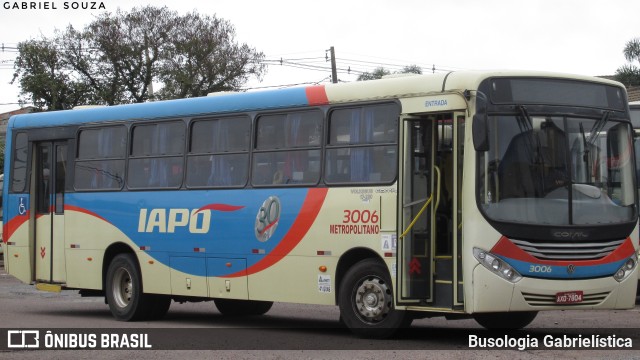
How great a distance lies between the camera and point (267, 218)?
1590 centimetres

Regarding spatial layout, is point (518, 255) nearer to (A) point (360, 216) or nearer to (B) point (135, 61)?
(A) point (360, 216)

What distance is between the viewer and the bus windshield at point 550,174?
1316cm

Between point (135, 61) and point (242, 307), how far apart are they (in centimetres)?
5136

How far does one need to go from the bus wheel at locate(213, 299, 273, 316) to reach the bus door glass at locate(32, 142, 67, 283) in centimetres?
273

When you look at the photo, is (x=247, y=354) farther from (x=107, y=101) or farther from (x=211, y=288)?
(x=107, y=101)

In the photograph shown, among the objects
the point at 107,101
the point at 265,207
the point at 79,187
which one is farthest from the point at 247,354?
the point at 107,101

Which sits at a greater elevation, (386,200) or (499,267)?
(386,200)

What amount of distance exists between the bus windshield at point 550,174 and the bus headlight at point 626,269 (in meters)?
0.48

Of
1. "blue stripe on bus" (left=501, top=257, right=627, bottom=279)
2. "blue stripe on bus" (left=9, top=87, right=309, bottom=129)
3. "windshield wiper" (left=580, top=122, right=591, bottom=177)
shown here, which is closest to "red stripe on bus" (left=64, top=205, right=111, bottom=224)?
"blue stripe on bus" (left=9, top=87, right=309, bottom=129)

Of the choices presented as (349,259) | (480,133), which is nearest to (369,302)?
(349,259)

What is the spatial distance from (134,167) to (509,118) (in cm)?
709

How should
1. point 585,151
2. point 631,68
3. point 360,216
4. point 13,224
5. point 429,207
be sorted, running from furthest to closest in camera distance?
point 631,68 < point 13,224 < point 360,216 < point 429,207 < point 585,151

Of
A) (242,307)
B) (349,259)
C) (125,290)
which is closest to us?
(349,259)

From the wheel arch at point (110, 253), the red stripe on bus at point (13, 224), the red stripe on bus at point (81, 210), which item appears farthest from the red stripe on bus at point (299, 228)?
the red stripe on bus at point (13, 224)
